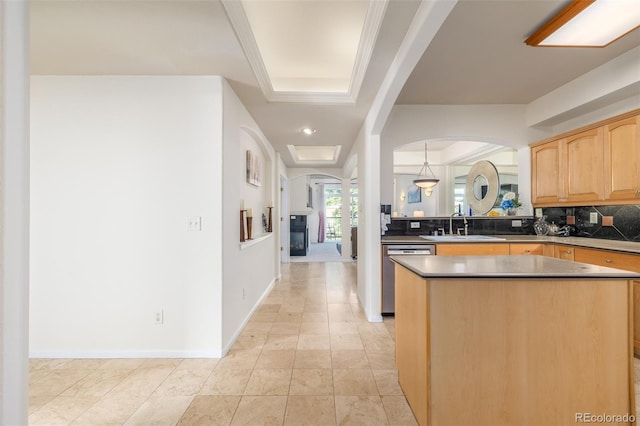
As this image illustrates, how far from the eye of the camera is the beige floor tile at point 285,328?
2803 mm

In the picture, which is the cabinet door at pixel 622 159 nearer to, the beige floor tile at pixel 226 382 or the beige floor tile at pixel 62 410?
the beige floor tile at pixel 226 382

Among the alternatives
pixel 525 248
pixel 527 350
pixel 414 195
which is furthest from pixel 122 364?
pixel 414 195

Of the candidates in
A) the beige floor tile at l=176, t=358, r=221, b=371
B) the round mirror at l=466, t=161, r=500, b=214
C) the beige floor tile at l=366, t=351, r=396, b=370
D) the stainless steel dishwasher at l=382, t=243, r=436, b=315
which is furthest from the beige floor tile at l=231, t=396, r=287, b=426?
the round mirror at l=466, t=161, r=500, b=214

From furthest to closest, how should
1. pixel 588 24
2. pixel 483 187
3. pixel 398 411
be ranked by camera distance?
pixel 483 187
pixel 588 24
pixel 398 411

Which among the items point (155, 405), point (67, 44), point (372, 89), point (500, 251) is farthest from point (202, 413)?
point (500, 251)

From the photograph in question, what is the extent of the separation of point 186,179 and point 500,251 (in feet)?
10.7

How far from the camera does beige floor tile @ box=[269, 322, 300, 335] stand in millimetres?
2803

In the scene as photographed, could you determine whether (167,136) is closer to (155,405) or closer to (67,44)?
(67,44)

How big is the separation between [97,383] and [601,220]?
4.94 meters

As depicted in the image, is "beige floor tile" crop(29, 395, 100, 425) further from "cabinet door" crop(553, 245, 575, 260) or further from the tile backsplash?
the tile backsplash

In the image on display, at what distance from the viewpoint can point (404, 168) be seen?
22.5ft

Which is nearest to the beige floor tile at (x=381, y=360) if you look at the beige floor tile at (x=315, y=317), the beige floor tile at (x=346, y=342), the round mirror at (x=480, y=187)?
the beige floor tile at (x=346, y=342)

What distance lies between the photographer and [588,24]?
1.91 m

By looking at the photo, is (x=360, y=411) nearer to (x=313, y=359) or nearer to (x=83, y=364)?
(x=313, y=359)
